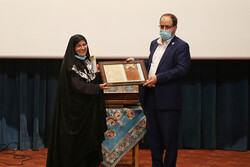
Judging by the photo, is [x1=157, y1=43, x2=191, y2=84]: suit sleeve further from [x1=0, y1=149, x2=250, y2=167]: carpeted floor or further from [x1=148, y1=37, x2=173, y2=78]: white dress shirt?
[x1=0, y1=149, x2=250, y2=167]: carpeted floor

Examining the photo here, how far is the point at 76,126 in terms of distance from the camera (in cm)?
292

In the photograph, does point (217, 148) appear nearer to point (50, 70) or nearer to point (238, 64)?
point (238, 64)

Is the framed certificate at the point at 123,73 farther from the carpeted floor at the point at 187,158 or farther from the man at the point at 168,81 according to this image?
the carpeted floor at the point at 187,158

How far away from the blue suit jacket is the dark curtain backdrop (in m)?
1.48

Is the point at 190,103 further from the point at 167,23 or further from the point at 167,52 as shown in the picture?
the point at 167,23


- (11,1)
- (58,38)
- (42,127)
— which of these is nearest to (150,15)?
(58,38)

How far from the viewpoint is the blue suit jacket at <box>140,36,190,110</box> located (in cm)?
300

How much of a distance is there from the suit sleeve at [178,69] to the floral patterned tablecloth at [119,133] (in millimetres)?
617

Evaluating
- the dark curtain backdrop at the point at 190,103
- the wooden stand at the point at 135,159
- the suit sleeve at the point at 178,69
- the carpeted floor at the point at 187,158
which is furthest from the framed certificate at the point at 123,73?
the dark curtain backdrop at the point at 190,103

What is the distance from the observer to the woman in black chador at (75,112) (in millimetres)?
2865

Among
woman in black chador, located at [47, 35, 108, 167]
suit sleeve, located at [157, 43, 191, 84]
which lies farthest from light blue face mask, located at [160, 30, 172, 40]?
woman in black chador, located at [47, 35, 108, 167]

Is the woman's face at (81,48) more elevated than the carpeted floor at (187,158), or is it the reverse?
the woman's face at (81,48)

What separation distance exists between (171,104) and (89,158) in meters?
Answer: 0.93

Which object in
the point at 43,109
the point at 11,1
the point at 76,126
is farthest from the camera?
the point at 43,109
